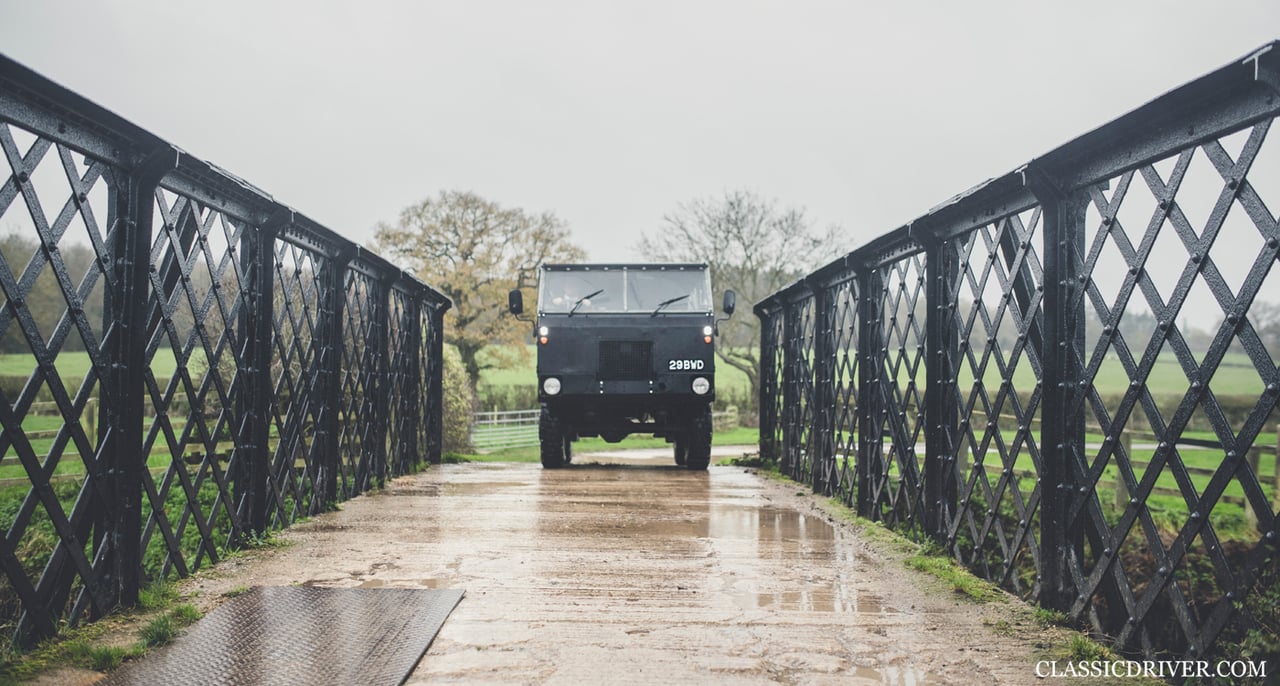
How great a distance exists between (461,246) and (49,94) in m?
25.5

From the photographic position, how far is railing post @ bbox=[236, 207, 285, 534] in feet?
18.4

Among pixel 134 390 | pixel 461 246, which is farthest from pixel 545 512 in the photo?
pixel 461 246

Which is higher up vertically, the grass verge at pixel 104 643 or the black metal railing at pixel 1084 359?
the black metal railing at pixel 1084 359

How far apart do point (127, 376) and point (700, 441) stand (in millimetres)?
8512

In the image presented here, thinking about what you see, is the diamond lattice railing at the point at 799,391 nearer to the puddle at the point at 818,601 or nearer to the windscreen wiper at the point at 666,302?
the windscreen wiper at the point at 666,302

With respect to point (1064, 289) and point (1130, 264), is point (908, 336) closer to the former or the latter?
point (1064, 289)

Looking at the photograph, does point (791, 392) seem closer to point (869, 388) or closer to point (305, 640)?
point (869, 388)

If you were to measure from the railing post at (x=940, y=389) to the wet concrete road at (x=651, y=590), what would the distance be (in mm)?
499

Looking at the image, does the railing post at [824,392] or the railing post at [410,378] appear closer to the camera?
the railing post at [824,392]

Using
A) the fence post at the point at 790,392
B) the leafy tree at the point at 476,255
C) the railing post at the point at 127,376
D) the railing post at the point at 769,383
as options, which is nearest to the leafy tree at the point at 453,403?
the railing post at the point at 769,383

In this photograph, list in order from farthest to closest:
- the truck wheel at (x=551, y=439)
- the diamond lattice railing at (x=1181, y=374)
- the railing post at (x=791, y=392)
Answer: the truck wheel at (x=551, y=439) < the railing post at (x=791, y=392) < the diamond lattice railing at (x=1181, y=374)

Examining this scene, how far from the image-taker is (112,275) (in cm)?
387

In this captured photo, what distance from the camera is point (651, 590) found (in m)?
4.41

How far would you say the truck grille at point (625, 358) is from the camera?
1138 cm
